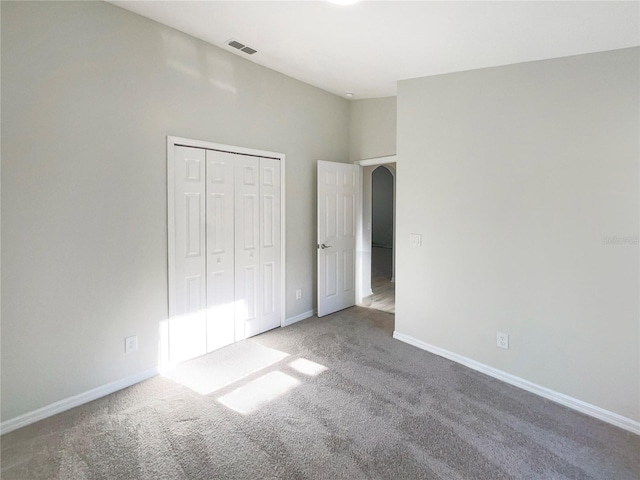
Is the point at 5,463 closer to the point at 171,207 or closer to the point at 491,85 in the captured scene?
the point at 171,207

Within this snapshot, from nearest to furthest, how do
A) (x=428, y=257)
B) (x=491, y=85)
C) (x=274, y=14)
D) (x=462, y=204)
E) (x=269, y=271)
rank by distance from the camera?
(x=274, y=14) < (x=491, y=85) < (x=462, y=204) < (x=428, y=257) < (x=269, y=271)

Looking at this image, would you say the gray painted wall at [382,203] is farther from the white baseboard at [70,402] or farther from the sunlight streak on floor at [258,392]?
the white baseboard at [70,402]

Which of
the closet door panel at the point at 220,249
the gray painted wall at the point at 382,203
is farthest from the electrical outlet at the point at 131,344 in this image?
the gray painted wall at the point at 382,203

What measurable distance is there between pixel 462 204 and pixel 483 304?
2.99 feet

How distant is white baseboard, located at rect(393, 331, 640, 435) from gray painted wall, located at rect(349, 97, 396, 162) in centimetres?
242

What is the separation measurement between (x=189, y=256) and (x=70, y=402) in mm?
1333

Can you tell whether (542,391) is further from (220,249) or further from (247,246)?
(220,249)

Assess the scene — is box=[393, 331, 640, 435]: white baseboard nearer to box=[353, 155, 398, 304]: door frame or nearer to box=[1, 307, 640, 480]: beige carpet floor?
box=[1, 307, 640, 480]: beige carpet floor

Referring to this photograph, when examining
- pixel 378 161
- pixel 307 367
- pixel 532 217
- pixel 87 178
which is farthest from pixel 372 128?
pixel 87 178

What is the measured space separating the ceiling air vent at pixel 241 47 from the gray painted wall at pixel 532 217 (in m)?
1.53

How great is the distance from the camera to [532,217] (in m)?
2.59

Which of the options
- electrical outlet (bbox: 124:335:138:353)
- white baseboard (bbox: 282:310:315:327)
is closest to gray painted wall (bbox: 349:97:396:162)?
white baseboard (bbox: 282:310:315:327)

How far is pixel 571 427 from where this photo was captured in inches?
86.4

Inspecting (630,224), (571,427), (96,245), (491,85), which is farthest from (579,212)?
(96,245)
